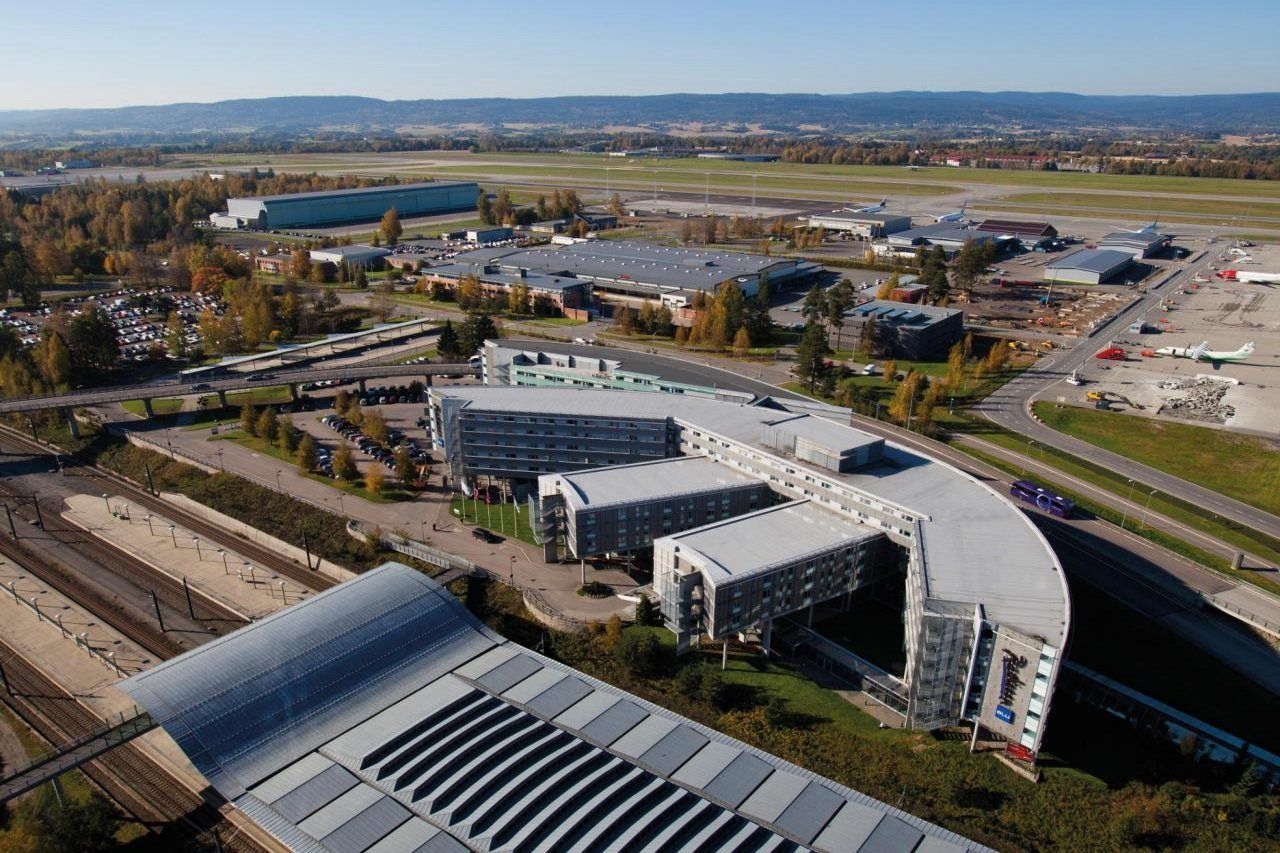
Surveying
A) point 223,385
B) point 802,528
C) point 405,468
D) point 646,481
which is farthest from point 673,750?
point 223,385

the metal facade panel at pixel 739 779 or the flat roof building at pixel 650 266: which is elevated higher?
the flat roof building at pixel 650 266

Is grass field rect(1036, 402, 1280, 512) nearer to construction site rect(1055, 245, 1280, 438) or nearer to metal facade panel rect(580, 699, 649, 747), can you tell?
construction site rect(1055, 245, 1280, 438)

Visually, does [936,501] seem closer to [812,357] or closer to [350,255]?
[812,357]

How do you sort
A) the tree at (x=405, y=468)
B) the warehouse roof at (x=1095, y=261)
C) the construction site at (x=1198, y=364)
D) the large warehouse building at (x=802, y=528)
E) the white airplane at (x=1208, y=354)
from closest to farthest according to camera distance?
the large warehouse building at (x=802, y=528) → the tree at (x=405, y=468) → the construction site at (x=1198, y=364) → the white airplane at (x=1208, y=354) → the warehouse roof at (x=1095, y=261)

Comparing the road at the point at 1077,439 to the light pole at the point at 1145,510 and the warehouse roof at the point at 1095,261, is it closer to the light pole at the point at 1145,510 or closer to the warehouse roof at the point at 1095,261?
the light pole at the point at 1145,510

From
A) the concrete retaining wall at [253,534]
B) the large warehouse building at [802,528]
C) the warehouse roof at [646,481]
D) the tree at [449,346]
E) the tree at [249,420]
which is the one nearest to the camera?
the large warehouse building at [802,528]

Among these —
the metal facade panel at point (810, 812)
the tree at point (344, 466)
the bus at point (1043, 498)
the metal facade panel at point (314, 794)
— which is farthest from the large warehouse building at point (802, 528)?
the metal facade panel at point (314, 794)

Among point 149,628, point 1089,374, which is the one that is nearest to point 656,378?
point 149,628
